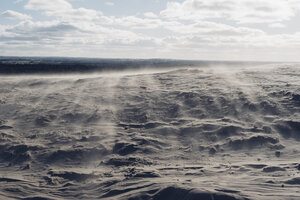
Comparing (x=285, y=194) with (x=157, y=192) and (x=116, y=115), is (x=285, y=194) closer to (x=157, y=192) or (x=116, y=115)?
(x=157, y=192)

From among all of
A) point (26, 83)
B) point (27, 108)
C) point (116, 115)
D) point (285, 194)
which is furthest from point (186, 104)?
point (26, 83)

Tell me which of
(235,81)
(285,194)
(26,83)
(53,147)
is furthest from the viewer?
(26,83)

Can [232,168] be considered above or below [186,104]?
below

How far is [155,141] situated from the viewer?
6980 mm

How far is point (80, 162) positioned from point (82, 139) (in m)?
1.01

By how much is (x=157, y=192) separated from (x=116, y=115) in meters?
4.31

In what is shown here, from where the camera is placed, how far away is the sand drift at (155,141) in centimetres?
501

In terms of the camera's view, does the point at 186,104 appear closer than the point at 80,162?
No

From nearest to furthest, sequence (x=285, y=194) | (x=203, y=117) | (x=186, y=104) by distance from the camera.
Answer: (x=285, y=194), (x=203, y=117), (x=186, y=104)

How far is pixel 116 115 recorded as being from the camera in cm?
869

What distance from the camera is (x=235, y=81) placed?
11.4m

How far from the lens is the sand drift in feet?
16.4

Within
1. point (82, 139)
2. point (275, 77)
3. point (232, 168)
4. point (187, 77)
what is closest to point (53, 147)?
point (82, 139)

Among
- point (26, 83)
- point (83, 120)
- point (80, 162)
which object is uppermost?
point (26, 83)
